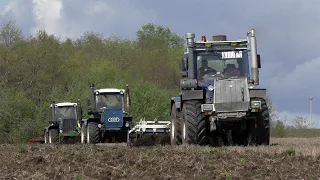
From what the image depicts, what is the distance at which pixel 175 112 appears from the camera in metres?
20.9

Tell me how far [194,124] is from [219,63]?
92.6 inches

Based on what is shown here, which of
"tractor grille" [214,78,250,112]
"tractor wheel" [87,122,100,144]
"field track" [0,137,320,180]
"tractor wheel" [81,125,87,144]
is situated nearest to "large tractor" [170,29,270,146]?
"tractor grille" [214,78,250,112]

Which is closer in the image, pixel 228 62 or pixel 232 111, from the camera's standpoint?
pixel 232 111

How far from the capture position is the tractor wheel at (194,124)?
18719 mm

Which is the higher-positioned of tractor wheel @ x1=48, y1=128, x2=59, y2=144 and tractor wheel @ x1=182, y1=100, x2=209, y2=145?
tractor wheel @ x1=182, y1=100, x2=209, y2=145

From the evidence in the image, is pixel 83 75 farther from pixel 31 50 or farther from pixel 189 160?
pixel 189 160

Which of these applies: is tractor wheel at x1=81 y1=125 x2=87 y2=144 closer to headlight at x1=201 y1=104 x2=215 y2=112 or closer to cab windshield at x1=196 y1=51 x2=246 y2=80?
cab windshield at x1=196 y1=51 x2=246 y2=80

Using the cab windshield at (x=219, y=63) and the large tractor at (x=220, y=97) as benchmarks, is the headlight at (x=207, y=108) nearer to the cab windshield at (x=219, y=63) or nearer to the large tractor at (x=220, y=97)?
the large tractor at (x=220, y=97)

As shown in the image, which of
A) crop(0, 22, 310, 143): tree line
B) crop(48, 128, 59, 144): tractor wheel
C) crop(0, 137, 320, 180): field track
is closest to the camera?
crop(0, 137, 320, 180): field track

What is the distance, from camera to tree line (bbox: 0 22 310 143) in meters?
45.3

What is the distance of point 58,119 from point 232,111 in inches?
713

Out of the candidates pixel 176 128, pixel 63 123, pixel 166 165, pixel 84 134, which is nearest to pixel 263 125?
pixel 176 128

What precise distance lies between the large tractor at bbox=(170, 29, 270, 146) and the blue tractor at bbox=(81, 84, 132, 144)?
9.17 m

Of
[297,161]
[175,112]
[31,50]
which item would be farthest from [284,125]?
[297,161]
